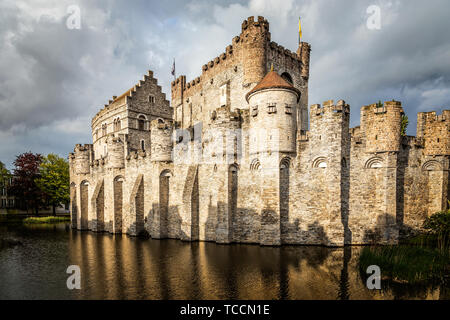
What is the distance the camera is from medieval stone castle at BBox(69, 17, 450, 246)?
54.5ft

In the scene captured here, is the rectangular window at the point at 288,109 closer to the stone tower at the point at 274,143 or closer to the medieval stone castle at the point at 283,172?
the stone tower at the point at 274,143

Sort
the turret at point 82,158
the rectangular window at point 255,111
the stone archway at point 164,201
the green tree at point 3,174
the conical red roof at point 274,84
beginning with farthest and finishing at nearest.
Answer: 1. the green tree at point 3,174
2. the turret at point 82,158
3. the stone archway at point 164,201
4. the rectangular window at point 255,111
5. the conical red roof at point 274,84

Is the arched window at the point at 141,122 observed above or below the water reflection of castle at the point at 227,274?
above

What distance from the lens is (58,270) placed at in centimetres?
1299

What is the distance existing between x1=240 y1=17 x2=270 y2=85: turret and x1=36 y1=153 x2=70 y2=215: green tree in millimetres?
38143

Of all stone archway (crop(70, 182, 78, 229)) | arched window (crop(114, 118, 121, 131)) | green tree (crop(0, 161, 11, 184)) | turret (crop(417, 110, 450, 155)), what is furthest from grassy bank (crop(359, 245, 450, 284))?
green tree (crop(0, 161, 11, 184))

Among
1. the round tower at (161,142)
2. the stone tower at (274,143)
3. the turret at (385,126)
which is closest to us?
the turret at (385,126)

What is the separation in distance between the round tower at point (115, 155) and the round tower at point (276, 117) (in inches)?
683

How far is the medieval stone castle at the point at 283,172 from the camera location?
16625 mm

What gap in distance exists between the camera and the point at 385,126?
16.4 meters

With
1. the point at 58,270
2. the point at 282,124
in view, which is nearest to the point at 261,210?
the point at 282,124

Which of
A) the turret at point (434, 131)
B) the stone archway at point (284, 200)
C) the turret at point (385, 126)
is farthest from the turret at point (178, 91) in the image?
the turret at point (434, 131)

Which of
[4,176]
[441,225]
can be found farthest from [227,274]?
[4,176]

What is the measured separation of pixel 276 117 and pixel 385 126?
7678mm
